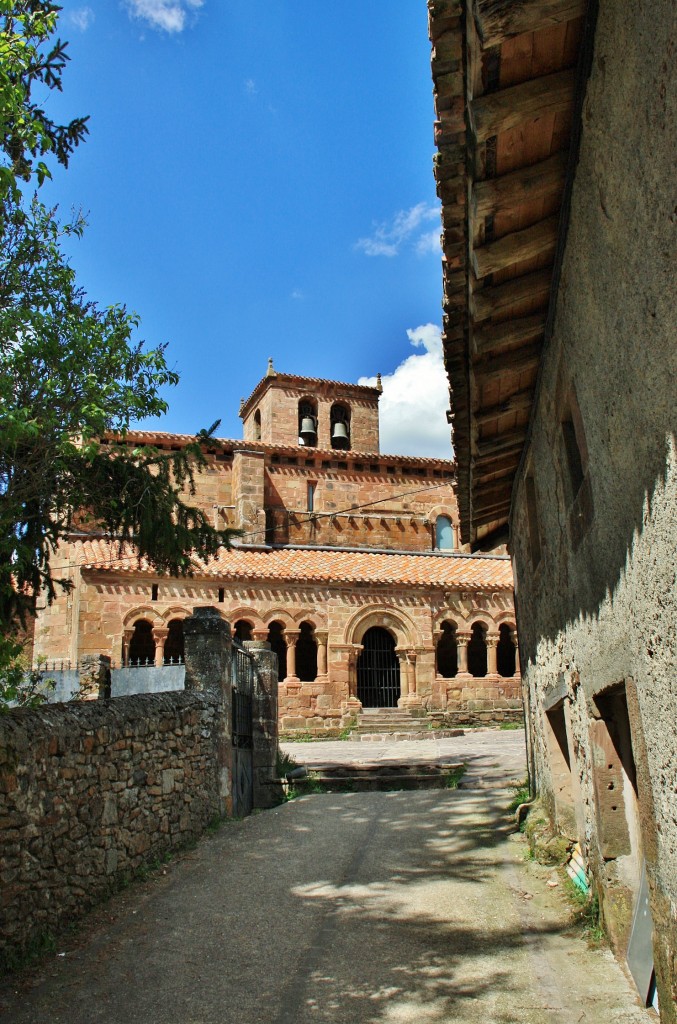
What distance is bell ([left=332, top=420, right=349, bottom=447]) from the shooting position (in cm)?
2944

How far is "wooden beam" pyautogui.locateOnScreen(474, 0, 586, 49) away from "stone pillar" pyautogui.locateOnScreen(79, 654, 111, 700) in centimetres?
962

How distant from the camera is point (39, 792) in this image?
5379mm

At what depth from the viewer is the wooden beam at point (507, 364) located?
215 inches

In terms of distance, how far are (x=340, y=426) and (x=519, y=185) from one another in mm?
25863

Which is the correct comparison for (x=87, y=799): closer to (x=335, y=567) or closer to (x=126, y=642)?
(x=126, y=642)

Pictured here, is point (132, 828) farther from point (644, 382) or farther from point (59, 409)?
point (644, 382)

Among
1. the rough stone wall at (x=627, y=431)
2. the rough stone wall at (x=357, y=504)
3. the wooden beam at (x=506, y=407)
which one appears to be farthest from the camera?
the rough stone wall at (x=357, y=504)

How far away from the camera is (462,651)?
71.6ft

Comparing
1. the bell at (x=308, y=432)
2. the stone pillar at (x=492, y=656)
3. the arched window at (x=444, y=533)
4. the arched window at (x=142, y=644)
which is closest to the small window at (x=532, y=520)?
the arched window at (x=142, y=644)

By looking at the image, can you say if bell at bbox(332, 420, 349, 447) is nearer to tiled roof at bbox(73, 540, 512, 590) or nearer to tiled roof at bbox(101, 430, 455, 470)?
tiled roof at bbox(101, 430, 455, 470)

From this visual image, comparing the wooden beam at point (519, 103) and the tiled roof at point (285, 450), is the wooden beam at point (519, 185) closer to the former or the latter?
the wooden beam at point (519, 103)

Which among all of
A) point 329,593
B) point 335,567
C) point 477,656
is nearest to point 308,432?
point 335,567

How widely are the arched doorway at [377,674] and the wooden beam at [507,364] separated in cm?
1657

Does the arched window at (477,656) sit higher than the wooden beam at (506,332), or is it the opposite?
the wooden beam at (506,332)
